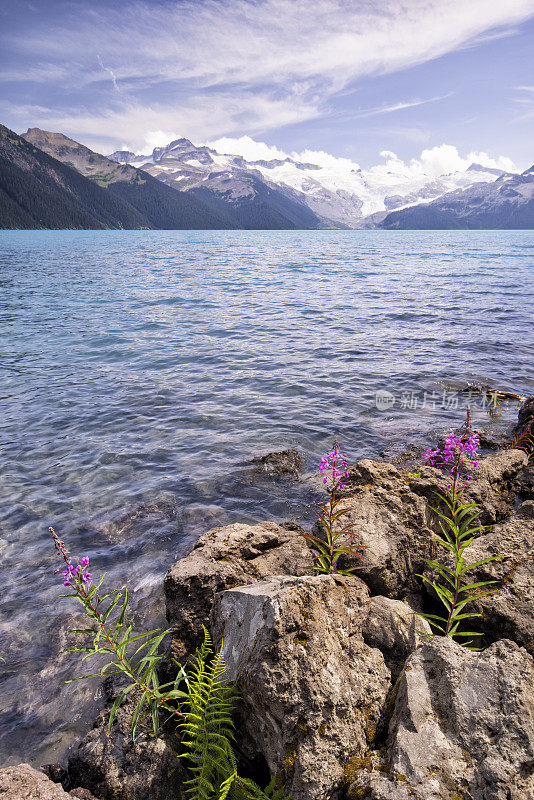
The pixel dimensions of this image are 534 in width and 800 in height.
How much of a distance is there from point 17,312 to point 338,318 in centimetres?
2241

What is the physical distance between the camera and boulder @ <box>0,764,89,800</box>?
314 centimetres

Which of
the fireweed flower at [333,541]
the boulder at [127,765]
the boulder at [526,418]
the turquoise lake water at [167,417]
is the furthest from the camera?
the boulder at [526,418]

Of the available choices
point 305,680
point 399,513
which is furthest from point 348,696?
point 399,513

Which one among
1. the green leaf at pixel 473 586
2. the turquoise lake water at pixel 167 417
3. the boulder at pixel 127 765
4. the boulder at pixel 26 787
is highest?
the green leaf at pixel 473 586

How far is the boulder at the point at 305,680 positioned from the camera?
10.2 ft

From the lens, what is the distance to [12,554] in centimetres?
757

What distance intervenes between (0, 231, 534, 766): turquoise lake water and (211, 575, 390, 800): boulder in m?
2.68

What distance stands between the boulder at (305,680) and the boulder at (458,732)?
0.67 feet

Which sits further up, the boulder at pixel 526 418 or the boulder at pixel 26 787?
the boulder at pixel 26 787

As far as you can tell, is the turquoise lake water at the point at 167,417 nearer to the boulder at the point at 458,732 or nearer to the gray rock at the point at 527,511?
the boulder at the point at 458,732

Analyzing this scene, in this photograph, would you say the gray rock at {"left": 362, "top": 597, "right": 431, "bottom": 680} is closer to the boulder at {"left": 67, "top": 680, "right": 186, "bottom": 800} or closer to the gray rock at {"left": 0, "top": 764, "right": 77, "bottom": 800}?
the boulder at {"left": 67, "top": 680, "right": 186, "bottom": 800}

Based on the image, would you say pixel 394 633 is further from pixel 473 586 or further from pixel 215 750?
pixel 215 750

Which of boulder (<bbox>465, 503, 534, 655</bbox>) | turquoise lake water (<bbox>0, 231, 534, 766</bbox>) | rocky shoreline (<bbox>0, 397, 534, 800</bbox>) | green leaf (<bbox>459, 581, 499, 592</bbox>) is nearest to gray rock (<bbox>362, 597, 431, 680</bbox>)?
rocky shoreline (<bbox>0, 397, 534, 800</bbox>)

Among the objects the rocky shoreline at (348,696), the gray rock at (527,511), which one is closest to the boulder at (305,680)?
the rocky shoreline at (348,696)
